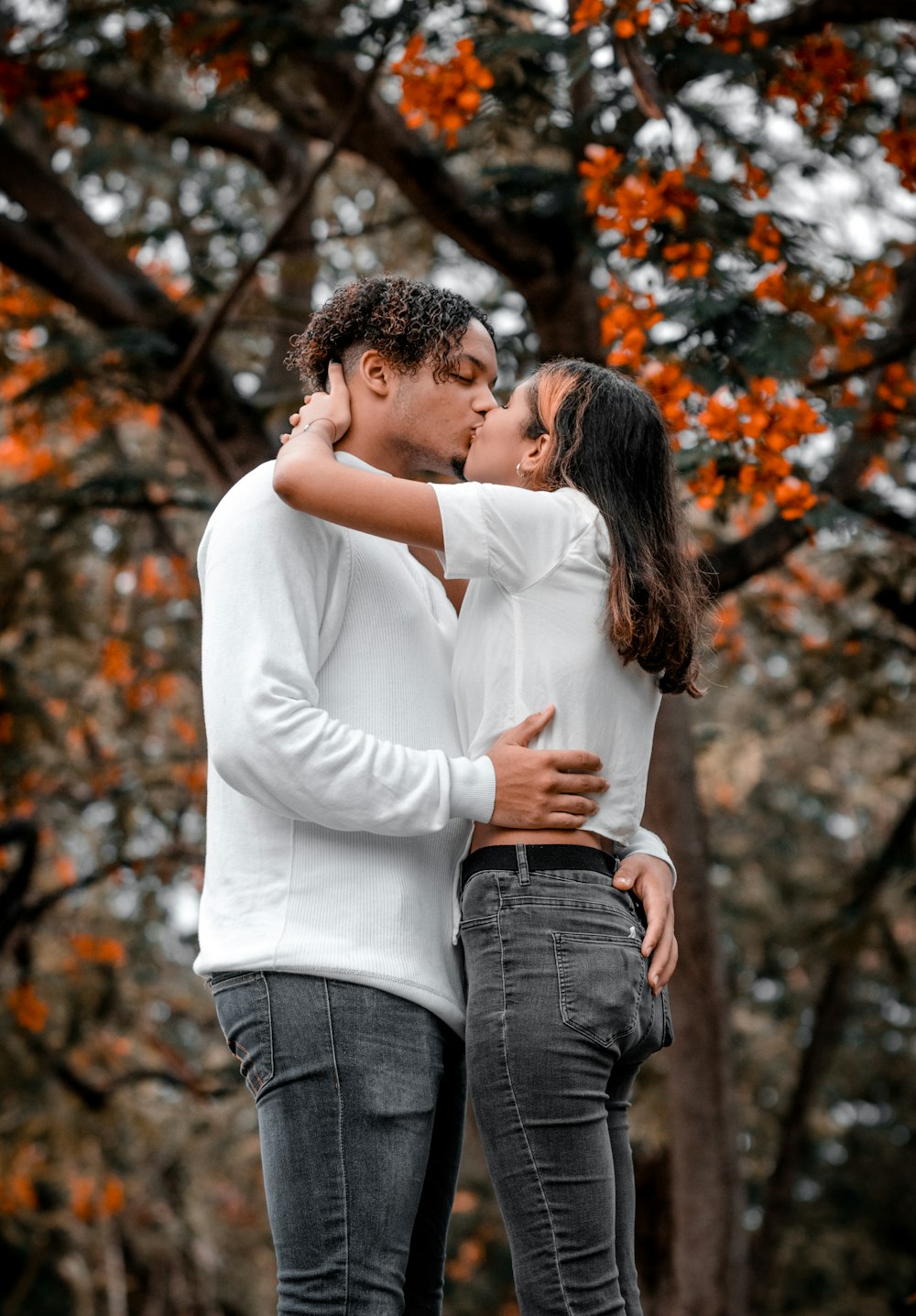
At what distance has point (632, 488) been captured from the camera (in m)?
2.00

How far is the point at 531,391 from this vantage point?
2.05 m

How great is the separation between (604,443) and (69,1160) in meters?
5.49

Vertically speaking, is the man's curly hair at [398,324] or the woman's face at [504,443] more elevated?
the man's curly hair at [398,324]

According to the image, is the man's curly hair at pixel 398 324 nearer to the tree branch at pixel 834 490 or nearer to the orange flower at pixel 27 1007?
the tree branch at pixel 834 490

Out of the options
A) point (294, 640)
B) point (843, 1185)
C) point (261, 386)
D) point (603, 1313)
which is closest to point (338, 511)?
point (294, 640)

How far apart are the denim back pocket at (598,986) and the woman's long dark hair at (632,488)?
0.38 metres

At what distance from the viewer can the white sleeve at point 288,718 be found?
1702mm

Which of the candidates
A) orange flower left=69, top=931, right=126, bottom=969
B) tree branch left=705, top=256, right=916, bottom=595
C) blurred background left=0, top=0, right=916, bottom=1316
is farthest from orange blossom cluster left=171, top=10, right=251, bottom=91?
orange flower left=69, top=931, right=126, bottom=969

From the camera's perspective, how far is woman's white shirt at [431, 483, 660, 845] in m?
1.83

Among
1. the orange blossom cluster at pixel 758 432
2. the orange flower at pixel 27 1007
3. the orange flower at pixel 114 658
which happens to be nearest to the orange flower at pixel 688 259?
the orange blossom cluster at pixel 758 432

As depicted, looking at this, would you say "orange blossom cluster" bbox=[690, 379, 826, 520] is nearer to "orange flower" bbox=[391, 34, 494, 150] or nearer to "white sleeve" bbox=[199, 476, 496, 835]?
"orange flower" bbox=[391, 34, 494, 150]

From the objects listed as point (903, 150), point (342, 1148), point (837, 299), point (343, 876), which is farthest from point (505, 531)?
point (837, 299)

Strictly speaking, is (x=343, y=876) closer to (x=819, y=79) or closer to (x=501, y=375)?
(x=819, y=79)

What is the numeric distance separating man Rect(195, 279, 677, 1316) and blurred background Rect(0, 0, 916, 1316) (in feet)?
1.91
